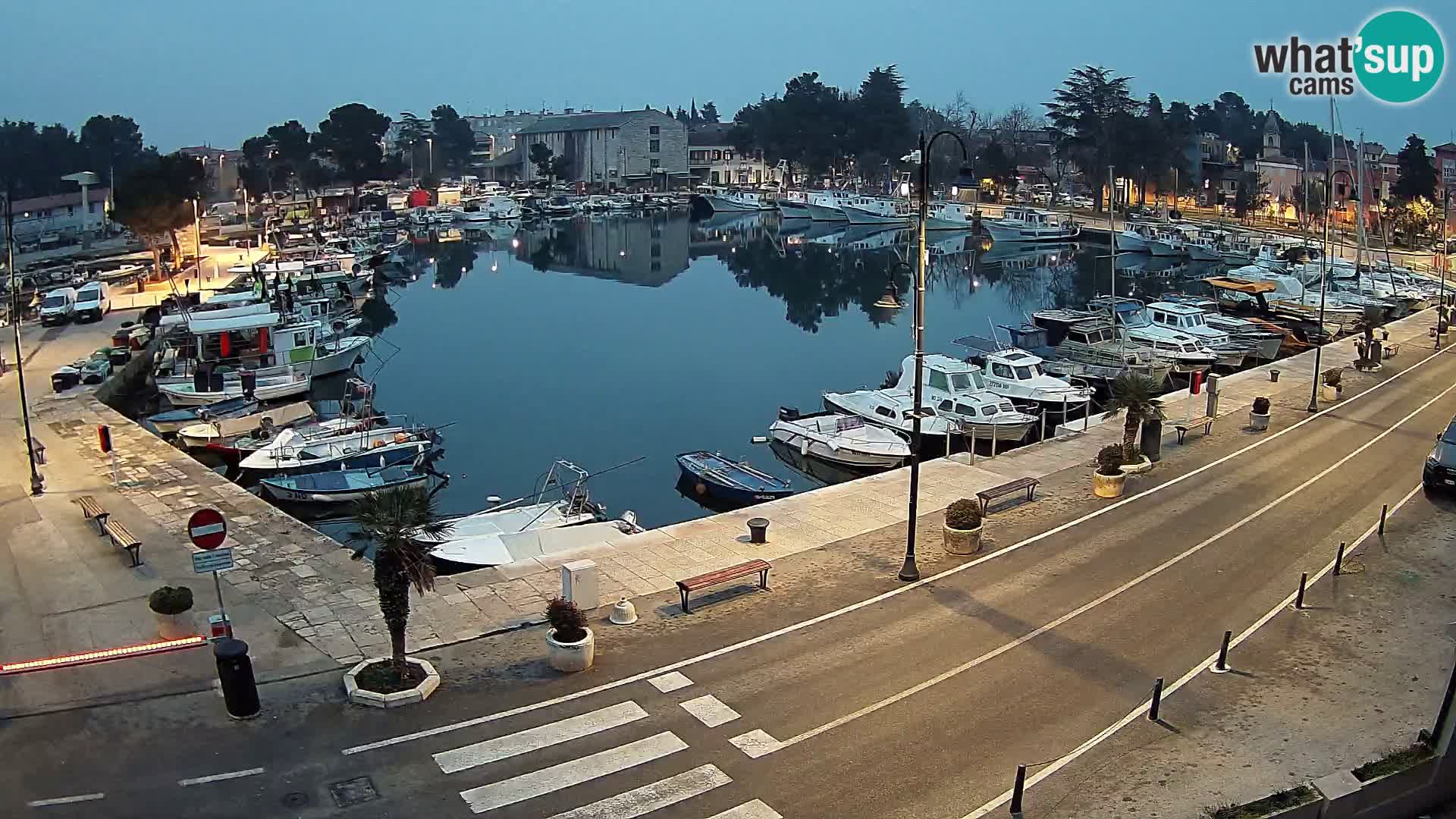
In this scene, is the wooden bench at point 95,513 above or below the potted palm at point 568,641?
above

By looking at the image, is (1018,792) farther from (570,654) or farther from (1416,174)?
(1416,174)

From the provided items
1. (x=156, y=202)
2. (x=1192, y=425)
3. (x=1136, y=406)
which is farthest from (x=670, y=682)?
(x=156, y=202)

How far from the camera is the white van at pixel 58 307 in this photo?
2047 inches

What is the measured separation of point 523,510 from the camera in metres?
27.6

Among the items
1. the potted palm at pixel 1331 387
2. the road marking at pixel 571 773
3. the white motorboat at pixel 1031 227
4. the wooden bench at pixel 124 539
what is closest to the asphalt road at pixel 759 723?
the road marking at pixel 571 773

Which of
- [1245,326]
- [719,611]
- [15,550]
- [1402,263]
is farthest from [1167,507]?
[1402,263]

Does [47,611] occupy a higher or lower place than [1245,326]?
lower

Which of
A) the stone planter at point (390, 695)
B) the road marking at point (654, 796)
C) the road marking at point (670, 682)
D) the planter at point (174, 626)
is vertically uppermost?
the planter at point (174, 626)

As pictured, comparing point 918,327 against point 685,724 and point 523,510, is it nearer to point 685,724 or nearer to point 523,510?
point 685,724

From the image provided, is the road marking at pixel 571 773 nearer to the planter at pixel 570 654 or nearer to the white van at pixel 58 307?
the planter at pixel 570 654

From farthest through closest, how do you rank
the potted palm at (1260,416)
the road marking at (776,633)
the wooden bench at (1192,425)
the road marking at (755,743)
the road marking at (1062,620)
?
the potted palm at (1260,416) → the wooden bench at (1192,425) → the road marking at (1062,620) → the road marking at (776,633) → the road marking at (755,743)

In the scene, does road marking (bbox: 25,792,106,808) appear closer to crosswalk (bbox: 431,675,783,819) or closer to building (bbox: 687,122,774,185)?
crosswalk (bbox: 431,675,783,819)

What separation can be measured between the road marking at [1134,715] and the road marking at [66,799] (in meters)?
9.71

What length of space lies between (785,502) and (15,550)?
607 inches
